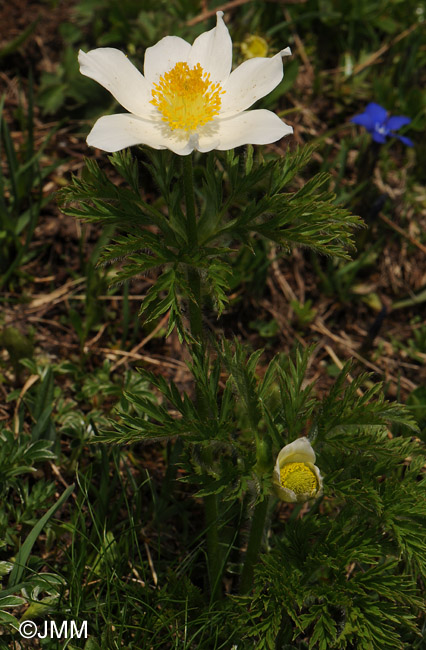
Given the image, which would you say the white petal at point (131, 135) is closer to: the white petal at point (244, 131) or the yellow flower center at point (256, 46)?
Answer: the white petal at point (244, 131)

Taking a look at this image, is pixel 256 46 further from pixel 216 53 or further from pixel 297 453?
pixel 297 453

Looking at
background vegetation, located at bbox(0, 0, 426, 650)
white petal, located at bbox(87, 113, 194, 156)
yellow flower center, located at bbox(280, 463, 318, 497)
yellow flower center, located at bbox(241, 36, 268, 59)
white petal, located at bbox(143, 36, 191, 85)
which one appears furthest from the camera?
yellow flower center, located at bbox(241, 36, 268, 59)

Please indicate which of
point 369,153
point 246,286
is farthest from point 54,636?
point 369,153

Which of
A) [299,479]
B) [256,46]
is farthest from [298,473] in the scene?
[256,46]

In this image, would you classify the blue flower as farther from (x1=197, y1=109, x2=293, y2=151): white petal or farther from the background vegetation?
(x1=197, y1=109, x2=293, y2=151): white petal

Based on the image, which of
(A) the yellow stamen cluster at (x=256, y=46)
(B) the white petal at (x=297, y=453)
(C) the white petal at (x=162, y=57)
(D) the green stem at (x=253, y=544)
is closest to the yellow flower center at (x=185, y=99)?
(C) the white petal at (x=162, y=57)

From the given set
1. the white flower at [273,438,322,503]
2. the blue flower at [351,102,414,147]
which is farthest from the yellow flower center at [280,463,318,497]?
the blue flower at [351,102,414,147]
